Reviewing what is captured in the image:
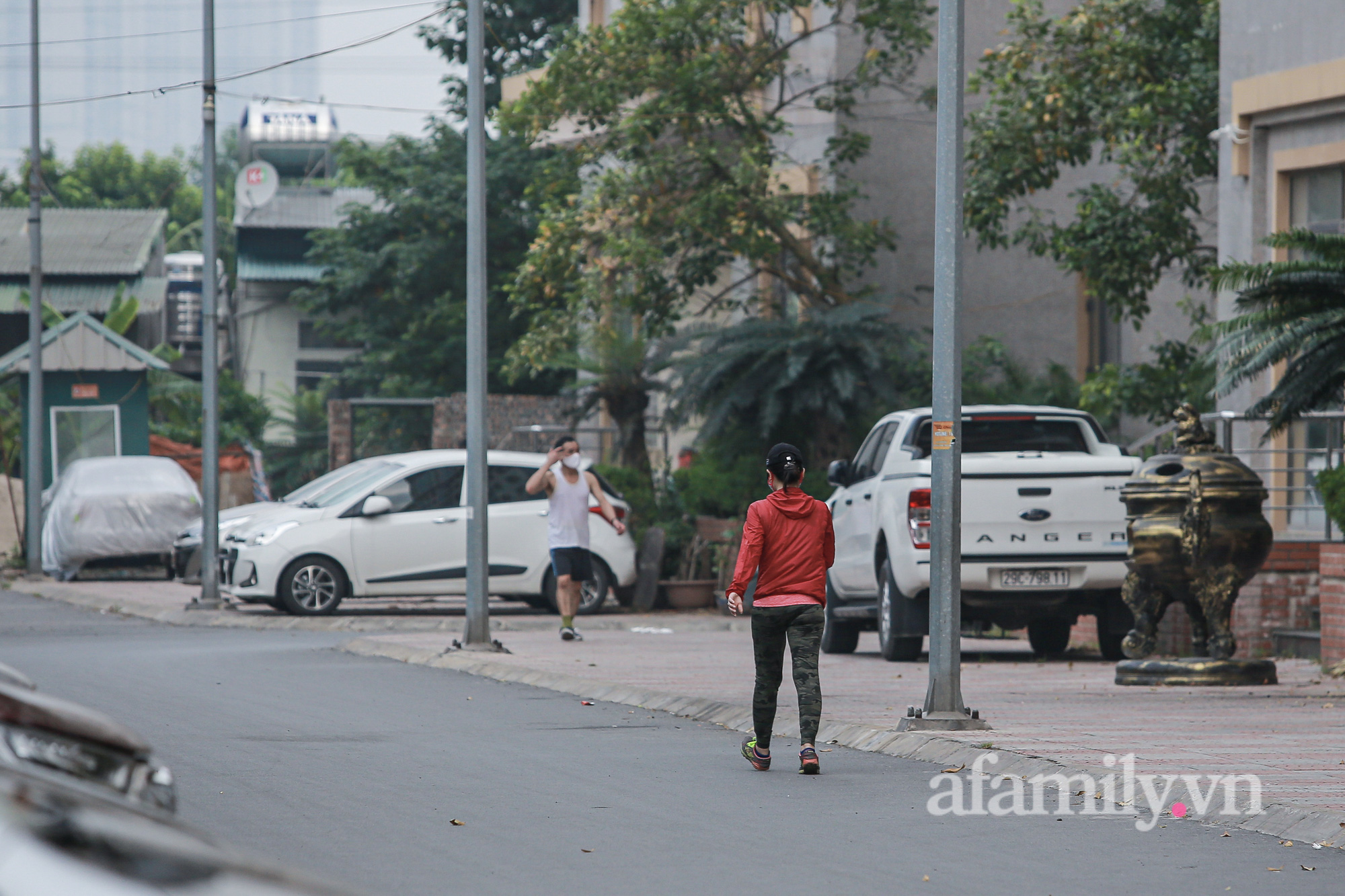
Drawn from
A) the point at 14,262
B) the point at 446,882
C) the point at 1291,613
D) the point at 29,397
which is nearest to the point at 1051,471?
the point at 1291,613

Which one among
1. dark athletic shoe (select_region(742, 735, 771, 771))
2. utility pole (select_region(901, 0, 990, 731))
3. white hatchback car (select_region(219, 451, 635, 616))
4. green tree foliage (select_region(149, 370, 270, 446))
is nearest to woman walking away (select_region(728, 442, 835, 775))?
dark athletic shoe (select_region(742, 735, 771, 771))

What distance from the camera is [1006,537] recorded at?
50.1 ft

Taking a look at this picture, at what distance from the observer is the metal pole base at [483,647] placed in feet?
53.3

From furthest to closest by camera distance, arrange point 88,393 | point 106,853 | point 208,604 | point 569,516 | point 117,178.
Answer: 1. point 117,178
2. point 88,393
3. point 208,604
4. point 569,516
5. point 106,853

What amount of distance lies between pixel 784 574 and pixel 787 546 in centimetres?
14

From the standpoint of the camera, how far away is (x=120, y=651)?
1675cm

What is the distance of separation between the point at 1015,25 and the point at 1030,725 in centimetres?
1274

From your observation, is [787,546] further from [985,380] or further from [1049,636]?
[985,380]

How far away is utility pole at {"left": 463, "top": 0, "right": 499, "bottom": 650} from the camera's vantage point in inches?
647

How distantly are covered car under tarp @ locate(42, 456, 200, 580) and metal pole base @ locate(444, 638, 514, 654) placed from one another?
13805 millimetres

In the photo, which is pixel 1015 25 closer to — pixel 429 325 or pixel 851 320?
pixel 851 320

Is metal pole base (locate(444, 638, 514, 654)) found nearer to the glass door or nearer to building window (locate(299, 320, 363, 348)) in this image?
the glass door

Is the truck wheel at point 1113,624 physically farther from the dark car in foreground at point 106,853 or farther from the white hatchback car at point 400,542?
the dark car in foreground at point 106,853

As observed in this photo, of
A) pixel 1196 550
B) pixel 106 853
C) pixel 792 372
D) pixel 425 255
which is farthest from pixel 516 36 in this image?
pixel 106 853
